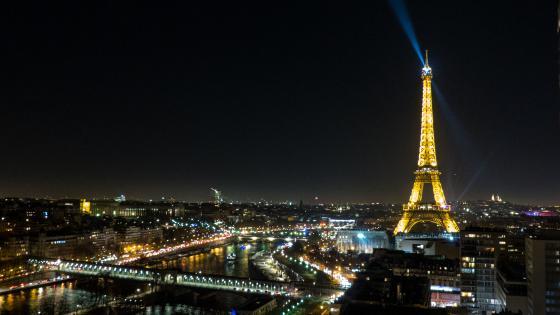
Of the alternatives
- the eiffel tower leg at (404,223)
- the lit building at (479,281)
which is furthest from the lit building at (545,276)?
the eiffel tower leg at (404,223)

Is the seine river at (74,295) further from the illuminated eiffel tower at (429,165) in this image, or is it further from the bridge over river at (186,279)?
the illuminated eiffel tower at (429,165)

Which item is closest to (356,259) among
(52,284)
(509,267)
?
(509,267)

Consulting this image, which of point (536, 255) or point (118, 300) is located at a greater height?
point (536, 255)

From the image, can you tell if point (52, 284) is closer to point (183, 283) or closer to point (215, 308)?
point (183, 283)

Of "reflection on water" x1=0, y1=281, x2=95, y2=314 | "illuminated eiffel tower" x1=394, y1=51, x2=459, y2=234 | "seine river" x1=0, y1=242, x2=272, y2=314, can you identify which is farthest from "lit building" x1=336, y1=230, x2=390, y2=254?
"reflection on water" x1=0, y1=281, x2=95, y2=314

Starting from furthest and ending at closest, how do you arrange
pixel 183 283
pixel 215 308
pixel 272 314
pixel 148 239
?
pixel 148 239 < pixel 183 283 < pixel 215 308 < pixel 272 314

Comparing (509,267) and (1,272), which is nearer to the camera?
(509,267)

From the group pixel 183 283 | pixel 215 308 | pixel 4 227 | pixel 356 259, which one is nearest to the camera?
pixel 215 308
